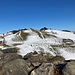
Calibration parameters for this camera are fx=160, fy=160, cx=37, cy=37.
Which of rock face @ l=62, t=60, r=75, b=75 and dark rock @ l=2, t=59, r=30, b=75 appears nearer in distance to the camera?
rock face @ l=62, t=60, r=75, b=75

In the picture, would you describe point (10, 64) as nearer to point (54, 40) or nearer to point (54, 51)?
point (54, 51)

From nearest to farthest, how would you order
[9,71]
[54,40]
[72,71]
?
[72,71] → [9,71] → [54,40]

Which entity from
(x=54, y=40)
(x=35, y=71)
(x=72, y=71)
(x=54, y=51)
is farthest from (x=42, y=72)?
(x=54, y=40)

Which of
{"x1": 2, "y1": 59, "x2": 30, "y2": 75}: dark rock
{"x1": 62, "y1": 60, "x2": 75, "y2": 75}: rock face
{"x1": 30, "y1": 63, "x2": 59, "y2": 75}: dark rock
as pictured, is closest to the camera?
{"x1": 62, "y1": 60, "x2": 75, "y2": 75}: rock face

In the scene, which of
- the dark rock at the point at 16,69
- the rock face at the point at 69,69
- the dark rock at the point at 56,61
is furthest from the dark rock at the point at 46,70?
the dark rock at the point at 56,61

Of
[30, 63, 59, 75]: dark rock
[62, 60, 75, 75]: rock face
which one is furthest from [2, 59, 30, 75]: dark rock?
[62, 60, 75, 75]: rock face

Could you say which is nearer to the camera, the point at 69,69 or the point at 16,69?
the point at 69,69

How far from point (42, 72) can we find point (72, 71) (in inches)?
150

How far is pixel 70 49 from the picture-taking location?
62.2 m

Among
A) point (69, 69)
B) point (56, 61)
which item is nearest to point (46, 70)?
point (69, 69)

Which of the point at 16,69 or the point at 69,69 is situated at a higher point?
the point at 16,69

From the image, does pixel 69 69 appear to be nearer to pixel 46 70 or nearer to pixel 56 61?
pixel 46 70

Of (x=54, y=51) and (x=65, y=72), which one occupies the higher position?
(x=65, y=72)

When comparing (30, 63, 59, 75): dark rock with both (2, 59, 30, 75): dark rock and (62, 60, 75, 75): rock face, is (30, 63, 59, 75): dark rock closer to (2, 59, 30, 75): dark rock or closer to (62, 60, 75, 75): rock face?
(62, 60, 75, 75): rock face
